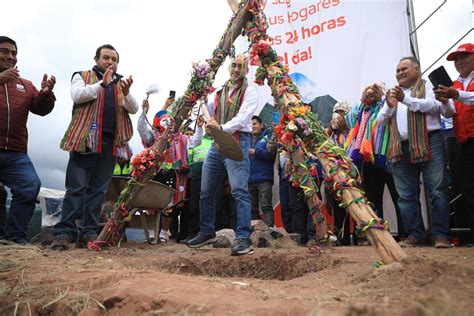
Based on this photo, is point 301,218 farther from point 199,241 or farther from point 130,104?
point 130,104

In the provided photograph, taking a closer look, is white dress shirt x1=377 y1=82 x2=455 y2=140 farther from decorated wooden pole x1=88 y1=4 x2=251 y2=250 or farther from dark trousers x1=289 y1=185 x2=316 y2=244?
decorated wooden pole x1=88 y1=4 x2=251 y2=250

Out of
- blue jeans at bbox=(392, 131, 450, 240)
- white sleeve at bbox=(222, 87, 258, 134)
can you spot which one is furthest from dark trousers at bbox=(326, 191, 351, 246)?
white sleeve at bbox=(222, 87, 258, 134)

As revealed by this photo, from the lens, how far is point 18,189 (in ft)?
13.9

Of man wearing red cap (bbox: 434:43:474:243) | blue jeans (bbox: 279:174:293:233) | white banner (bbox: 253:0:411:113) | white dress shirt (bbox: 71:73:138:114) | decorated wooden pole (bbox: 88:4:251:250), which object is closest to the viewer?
man wearing red cap (bbox: 434:43:474:243)

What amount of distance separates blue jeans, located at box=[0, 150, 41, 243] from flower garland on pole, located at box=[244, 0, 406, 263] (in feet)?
7.96

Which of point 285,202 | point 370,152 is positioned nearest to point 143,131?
point 285,202

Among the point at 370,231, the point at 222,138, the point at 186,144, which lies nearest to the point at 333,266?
the point at 370,231

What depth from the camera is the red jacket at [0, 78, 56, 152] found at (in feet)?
14.2

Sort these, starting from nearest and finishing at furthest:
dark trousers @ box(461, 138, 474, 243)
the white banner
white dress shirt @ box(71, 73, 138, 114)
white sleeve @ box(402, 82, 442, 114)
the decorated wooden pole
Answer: dark trousers @ box(461, 138, 474, 243), white sleeve @ box(402, 82, 442, 114), the decorated wooden pole, white dress shirt @ box(71, 73, 138, 114), the white banner

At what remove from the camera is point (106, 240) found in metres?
4.48

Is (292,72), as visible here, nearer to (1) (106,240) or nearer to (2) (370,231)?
(1) (106,240)

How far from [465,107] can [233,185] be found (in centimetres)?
239

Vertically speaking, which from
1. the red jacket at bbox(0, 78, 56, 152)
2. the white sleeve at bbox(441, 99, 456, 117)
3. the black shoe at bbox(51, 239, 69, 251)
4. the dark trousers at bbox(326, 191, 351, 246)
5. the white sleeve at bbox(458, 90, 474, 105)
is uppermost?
the red jacket at bbox(0, 78, 56, 152)

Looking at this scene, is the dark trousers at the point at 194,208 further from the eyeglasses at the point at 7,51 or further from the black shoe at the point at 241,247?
the eyeglasses at the point at 7,51
